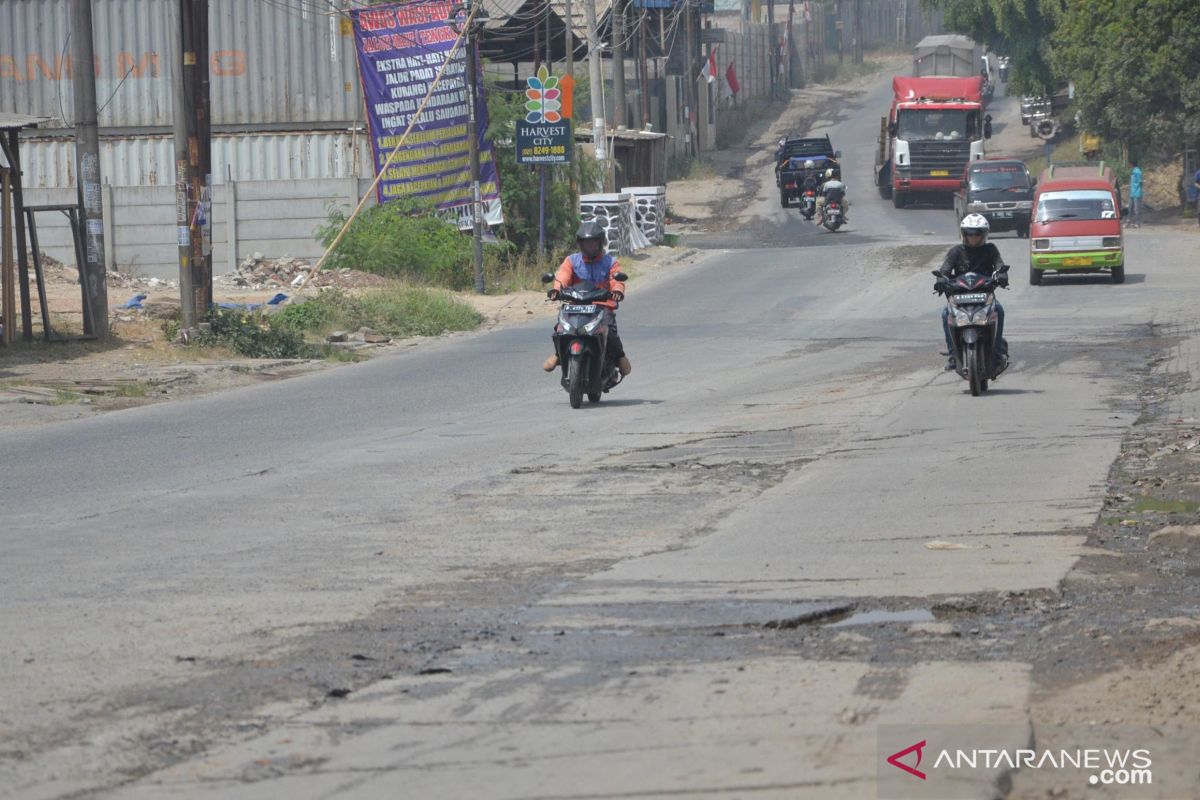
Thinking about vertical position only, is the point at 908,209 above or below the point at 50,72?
below

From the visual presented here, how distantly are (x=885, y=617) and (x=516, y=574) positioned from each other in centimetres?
184

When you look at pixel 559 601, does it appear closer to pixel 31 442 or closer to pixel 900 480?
pixel 900 480

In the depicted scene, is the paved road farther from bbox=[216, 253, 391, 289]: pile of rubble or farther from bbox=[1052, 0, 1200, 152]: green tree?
bbox=[1052, 0, 1200, 152]: green tree

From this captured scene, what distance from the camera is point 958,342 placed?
15430mm

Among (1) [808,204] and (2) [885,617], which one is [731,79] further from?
(2) [885,617]

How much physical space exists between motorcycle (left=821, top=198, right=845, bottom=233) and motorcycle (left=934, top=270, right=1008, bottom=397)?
97.8ft

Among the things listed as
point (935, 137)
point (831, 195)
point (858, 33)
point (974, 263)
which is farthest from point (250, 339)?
point (858, 33)

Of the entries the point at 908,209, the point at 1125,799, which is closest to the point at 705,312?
the point at 1125,799

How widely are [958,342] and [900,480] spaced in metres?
5.35

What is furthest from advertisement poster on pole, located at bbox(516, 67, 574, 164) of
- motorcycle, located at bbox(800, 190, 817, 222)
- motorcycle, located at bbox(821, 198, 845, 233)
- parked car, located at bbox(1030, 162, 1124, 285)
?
motorcycle, located at bbox(800, 190, 817, 222)

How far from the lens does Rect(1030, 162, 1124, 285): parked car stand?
30.1 meters

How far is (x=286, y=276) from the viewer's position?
104 feet

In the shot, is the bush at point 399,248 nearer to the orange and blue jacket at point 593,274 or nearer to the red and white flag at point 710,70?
the orange and blue jacket at point 593,274

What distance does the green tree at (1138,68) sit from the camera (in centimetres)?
4628
